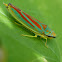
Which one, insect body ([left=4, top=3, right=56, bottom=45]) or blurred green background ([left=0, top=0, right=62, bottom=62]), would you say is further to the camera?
insect body ([left=4, top=3, right=56, bottom=45])

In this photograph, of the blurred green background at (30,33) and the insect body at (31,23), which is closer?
the blurred green background at (30,33)

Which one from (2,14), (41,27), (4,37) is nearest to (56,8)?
(41,27)

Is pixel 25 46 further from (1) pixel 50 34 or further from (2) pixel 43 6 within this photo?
(2) pixel 43 6

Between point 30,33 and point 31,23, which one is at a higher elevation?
point 31,23
